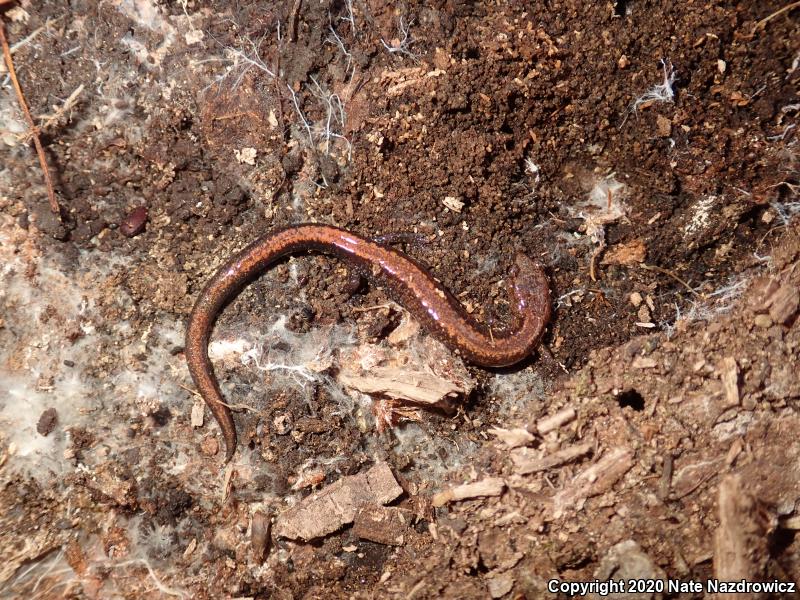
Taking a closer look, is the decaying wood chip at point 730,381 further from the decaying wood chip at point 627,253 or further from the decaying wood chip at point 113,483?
the decaying wood chip at point 113,483

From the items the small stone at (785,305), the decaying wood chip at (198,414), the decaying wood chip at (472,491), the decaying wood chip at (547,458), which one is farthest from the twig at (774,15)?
the decaying wood chip at (198,414)

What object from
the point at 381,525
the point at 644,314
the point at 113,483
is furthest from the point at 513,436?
the point at 113,483

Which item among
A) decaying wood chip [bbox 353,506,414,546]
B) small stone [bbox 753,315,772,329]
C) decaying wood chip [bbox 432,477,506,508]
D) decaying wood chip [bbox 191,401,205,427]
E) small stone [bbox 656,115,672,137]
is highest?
small stone [bbox 656,115,672,137]

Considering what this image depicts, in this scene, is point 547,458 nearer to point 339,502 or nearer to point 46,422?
point 339,502

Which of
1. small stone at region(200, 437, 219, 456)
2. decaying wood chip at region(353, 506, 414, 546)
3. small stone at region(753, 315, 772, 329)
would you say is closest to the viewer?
small stone at region(753, 315, 772, 329)

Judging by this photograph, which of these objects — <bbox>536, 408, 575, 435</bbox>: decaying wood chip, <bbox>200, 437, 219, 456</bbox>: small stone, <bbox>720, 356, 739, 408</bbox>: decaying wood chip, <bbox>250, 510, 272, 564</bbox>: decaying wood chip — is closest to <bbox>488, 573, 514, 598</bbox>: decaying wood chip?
<bbox>536, 408, 575, 435</bbox>: decaying wood chip

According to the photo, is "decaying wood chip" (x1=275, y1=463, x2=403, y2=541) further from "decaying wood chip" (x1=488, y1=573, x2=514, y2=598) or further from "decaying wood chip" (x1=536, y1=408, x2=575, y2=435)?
"decaying wood chip" (x1=536, y1=408, x2=575, y2=435)
